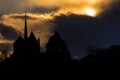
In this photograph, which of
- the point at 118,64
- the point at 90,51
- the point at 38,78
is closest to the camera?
the point at 38,78

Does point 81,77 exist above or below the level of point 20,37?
below

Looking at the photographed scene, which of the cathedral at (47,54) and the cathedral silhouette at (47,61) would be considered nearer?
the cathedral silhouette at (47,61)

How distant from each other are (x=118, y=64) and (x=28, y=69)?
31078 millimetres

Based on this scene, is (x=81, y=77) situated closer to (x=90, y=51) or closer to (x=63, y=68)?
(x=63, y=68)

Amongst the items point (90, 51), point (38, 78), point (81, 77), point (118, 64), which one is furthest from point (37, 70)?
point (90, 51)

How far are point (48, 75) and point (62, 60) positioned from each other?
242 inches

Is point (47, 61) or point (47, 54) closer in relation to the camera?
point (47, 61)

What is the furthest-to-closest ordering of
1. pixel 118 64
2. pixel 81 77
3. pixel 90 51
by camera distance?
pixel 90 51 → pixel 118 64 → pixel 81 77

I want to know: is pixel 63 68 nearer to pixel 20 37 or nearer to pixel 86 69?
pixel 86 69

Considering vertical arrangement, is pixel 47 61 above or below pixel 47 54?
below

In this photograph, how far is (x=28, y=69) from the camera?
4781 inches

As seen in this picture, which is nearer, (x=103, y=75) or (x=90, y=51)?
(x=103, y=75)

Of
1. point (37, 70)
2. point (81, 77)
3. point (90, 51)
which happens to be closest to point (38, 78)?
point (37, 70)

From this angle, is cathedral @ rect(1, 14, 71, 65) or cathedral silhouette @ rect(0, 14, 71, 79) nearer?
cathedral silhouette @ rect(0, 14, 71, 79)
